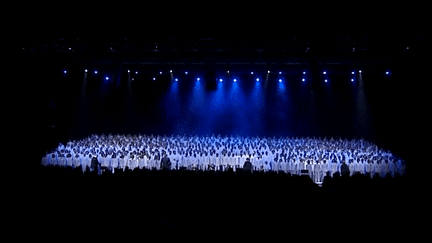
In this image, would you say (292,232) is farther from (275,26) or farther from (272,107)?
(272,107)

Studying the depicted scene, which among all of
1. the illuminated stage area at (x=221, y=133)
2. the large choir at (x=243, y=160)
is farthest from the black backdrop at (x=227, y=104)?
the large choir at (x=243, y=160)

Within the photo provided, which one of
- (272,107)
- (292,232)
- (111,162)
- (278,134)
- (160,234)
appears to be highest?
(272,107)

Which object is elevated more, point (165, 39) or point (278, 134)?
point (165, 39)

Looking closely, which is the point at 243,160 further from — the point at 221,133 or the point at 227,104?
the point at 227,104

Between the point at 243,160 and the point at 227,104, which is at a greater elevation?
the point at 227,104

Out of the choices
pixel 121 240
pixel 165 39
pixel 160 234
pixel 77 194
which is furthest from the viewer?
pixel 165 39

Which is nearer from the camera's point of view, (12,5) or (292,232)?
(292,232)

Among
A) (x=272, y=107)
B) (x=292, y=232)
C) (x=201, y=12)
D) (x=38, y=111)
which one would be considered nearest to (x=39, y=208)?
(x=292, y=232)

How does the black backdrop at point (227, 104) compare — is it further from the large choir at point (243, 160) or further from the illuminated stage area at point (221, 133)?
the large choir at point (243, 160)

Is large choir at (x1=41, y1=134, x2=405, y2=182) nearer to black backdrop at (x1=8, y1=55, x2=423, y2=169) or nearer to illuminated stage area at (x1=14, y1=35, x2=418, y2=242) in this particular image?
illuminated stage area at (x1=14, y1=35, x2=418, y2=242)

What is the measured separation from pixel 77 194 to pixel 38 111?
12398 mm

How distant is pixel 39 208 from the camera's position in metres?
5.04

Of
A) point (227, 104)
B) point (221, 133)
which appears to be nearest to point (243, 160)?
point (221, 133)

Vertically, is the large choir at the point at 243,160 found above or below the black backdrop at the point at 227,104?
below
